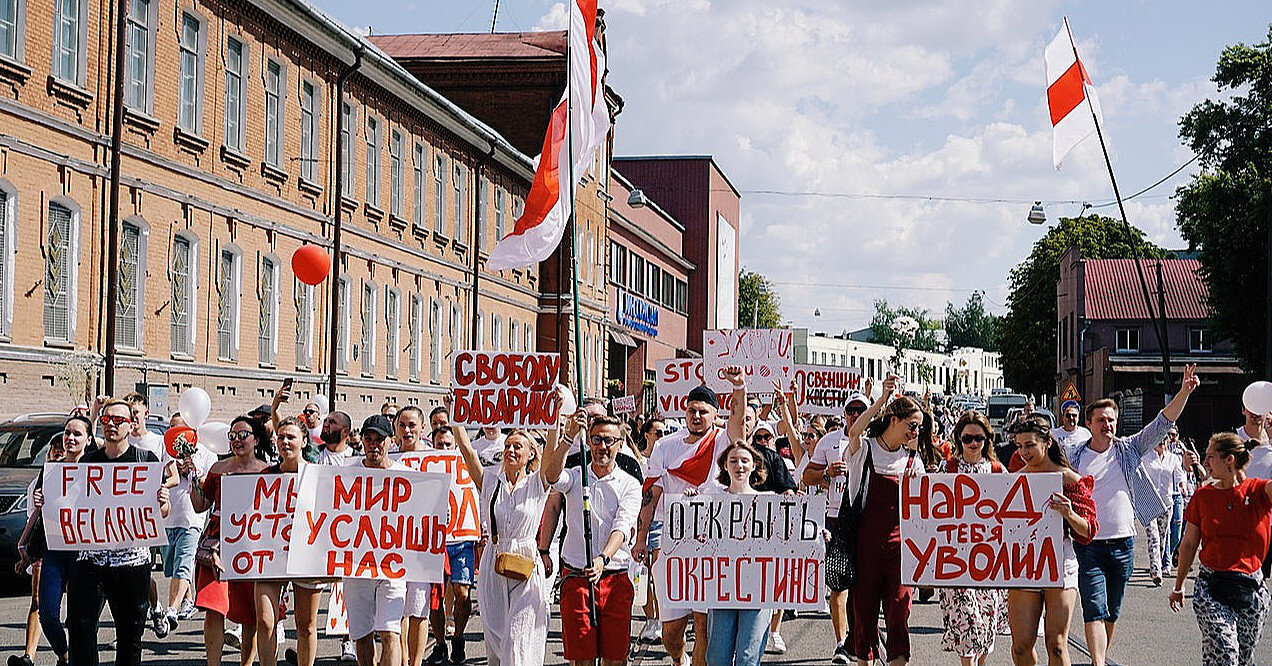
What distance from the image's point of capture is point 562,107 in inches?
479

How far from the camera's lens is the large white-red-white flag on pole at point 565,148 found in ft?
38.2

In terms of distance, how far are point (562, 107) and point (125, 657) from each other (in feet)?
17.6

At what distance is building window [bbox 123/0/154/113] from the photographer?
23.2 metres

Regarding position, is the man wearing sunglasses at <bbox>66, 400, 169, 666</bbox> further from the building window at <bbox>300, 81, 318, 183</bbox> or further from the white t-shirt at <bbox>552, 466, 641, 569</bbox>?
the building window at <bbox>300, 81, 318, 183</bbox>

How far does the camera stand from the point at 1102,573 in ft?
33.3

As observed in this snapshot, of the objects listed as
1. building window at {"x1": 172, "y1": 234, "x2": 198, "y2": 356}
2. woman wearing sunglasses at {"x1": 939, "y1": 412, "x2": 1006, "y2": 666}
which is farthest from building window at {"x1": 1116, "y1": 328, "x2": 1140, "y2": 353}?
woman wearing sunglasses at {"x1": 939, "y1": 412, "x2": 1006, "y2": 666}

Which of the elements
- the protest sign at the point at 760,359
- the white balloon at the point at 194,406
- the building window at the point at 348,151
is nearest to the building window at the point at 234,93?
the building window at the point at 348,151

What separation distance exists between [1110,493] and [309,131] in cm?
2339

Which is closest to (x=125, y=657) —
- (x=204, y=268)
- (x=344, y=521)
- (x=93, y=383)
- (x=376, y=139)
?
(x=344, y=521)

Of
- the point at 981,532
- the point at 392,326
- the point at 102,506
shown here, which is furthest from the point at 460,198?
the point at 981,532

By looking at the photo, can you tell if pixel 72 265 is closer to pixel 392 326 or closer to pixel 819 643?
pixel 819 643

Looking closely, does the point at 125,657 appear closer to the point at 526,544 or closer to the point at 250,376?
the point at 526,544

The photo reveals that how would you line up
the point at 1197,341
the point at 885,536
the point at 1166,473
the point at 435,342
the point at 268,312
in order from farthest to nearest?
the point at 1197,341 → the point at 435,342 → the point at 268,312 → the point at 1166,473 → the point at 885,536

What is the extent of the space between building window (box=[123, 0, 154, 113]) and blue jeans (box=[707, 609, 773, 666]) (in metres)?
17.0
